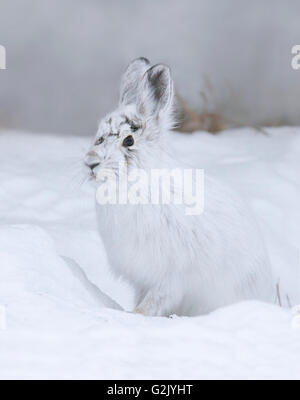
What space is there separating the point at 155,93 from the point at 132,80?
0.19 meters

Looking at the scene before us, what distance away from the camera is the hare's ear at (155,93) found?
2.97m

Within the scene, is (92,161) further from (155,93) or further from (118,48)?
(118,48)

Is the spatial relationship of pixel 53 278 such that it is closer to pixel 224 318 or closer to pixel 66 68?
pixel 224 318

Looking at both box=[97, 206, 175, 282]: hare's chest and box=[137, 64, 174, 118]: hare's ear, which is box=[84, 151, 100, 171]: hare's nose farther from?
box=[137, 64, 174, 118]: hare's ear

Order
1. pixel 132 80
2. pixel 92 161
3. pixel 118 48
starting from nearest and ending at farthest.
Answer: pixel 92 161 < pixel 132 80 < pixel 118 48

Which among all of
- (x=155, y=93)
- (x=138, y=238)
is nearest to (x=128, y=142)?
(x=155, y=93)

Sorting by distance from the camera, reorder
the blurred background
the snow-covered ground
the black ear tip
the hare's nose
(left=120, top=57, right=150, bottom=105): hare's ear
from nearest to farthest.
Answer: the snow-covered ground
the hare's nose
the black ear tip
(left=120, top=57, right=150, bottom=105): hare's ear
the blurred background

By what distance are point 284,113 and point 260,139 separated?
328 mm

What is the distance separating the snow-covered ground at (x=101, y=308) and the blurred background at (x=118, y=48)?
0.60 m

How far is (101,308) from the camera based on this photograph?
103 inches

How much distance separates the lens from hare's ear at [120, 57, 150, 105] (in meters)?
3.18

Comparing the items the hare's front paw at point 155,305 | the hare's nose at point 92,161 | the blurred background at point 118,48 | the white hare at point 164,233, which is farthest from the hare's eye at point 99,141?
the blurred background at point 118,48

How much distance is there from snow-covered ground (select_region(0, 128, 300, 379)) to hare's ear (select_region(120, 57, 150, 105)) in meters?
0.40

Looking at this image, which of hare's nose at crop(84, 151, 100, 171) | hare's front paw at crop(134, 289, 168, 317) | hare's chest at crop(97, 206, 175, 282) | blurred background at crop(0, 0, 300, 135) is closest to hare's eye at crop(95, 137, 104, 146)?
hare's nose at crop(84, 151, 100, 171)
